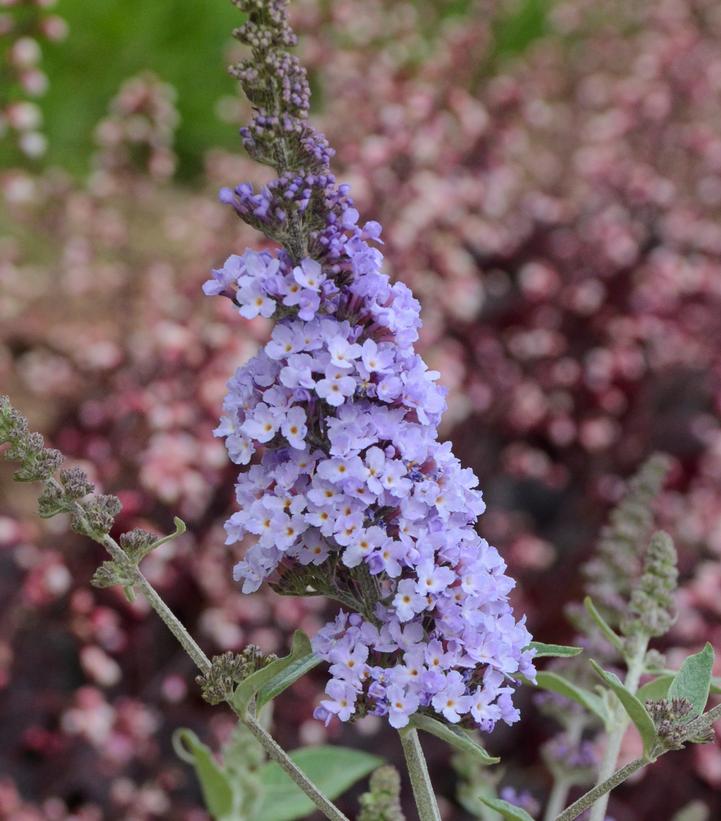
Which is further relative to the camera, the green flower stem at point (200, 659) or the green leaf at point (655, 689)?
the green leaf at point (655, 689)

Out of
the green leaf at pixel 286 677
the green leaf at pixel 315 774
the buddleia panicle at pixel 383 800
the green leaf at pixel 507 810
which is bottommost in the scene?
the green leaf at pixel 315 774

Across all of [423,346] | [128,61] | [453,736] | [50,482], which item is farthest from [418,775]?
[128,61]

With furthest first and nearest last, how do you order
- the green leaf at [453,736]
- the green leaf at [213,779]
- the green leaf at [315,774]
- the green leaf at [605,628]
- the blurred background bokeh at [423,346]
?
the blurred background bokeh at [423,346]
the green leaf at [315,774]
the green leaf at [213,779]
the green leaf at [605,628]
the green leaf at [453,736]

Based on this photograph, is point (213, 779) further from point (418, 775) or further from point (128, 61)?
point (128, 61)

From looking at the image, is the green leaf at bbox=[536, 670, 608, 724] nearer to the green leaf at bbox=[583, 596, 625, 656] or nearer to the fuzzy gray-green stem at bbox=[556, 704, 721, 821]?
the green leaf at bbox=[583, 596, 625, 656]

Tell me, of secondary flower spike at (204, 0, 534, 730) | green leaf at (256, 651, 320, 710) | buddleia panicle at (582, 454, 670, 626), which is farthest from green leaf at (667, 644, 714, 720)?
buddleia panicle at (582, 454, 670, 626)

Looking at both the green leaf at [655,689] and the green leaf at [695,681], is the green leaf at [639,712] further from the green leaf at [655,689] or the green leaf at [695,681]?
the green leaf at [655,689]

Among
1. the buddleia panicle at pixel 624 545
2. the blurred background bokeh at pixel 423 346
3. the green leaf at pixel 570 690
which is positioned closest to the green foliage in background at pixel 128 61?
the blurred background bokeh at pixel 423 346

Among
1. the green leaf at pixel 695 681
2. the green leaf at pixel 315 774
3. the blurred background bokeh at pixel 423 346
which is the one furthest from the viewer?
the blurred background bokeh at pixel 423 346
